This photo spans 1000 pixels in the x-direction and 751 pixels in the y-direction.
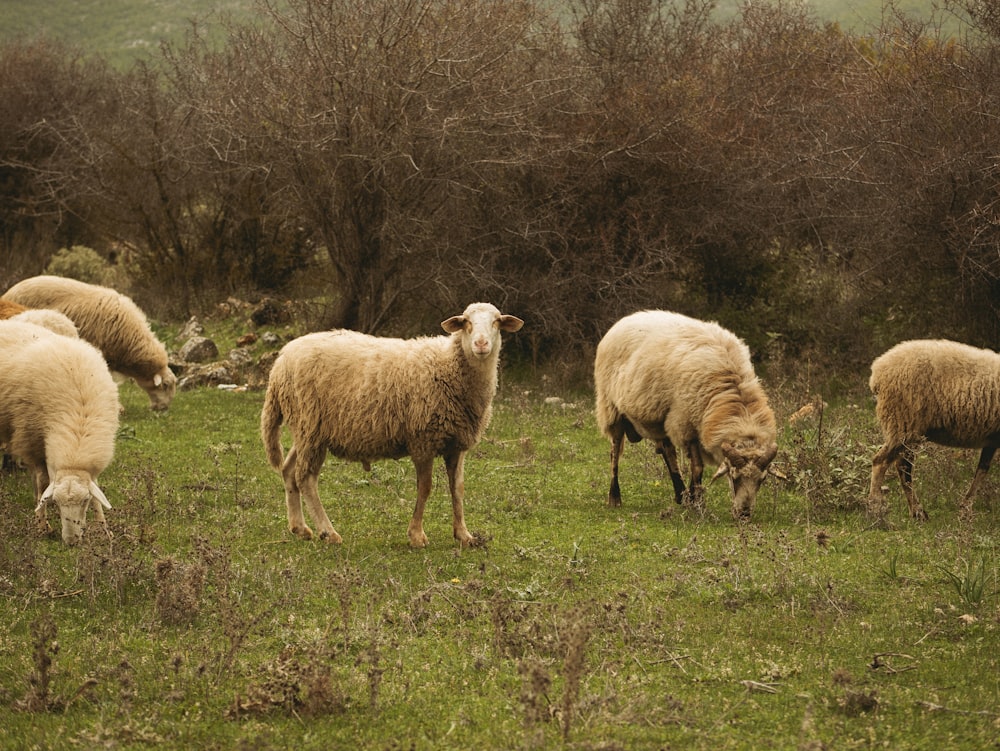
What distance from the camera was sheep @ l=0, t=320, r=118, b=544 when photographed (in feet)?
25.8

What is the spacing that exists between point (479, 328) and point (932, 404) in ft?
13.3

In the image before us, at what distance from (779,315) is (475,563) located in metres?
11.8

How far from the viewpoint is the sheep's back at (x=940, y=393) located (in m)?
9.08

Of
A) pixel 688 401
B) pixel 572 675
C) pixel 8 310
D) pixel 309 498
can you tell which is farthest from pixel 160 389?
pixel 572 675

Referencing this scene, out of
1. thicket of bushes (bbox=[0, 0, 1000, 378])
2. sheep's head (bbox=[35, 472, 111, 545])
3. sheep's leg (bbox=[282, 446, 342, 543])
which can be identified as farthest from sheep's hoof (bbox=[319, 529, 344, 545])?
thicket of bushes (bbox=[0, 0, 1000, 378])

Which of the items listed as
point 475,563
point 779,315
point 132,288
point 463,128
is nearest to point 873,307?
point 779,315

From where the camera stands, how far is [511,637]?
593cm

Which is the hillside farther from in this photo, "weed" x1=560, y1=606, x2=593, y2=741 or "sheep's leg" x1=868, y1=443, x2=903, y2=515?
"weed" x1=560, y1=606, x2=593, y2=741

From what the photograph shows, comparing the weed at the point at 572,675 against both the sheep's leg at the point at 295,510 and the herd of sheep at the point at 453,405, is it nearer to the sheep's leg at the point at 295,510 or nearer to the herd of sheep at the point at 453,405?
the herd of sheep at the point at 453,405

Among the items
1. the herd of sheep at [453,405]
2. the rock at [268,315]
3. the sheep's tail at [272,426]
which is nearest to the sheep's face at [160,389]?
the rock at [268,315]

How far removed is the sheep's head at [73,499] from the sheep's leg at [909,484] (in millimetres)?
6624

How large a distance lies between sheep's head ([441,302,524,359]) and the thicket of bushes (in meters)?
7.61

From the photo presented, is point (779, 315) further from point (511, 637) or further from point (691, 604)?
point (511, 637)

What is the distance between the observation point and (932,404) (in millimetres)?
9172
